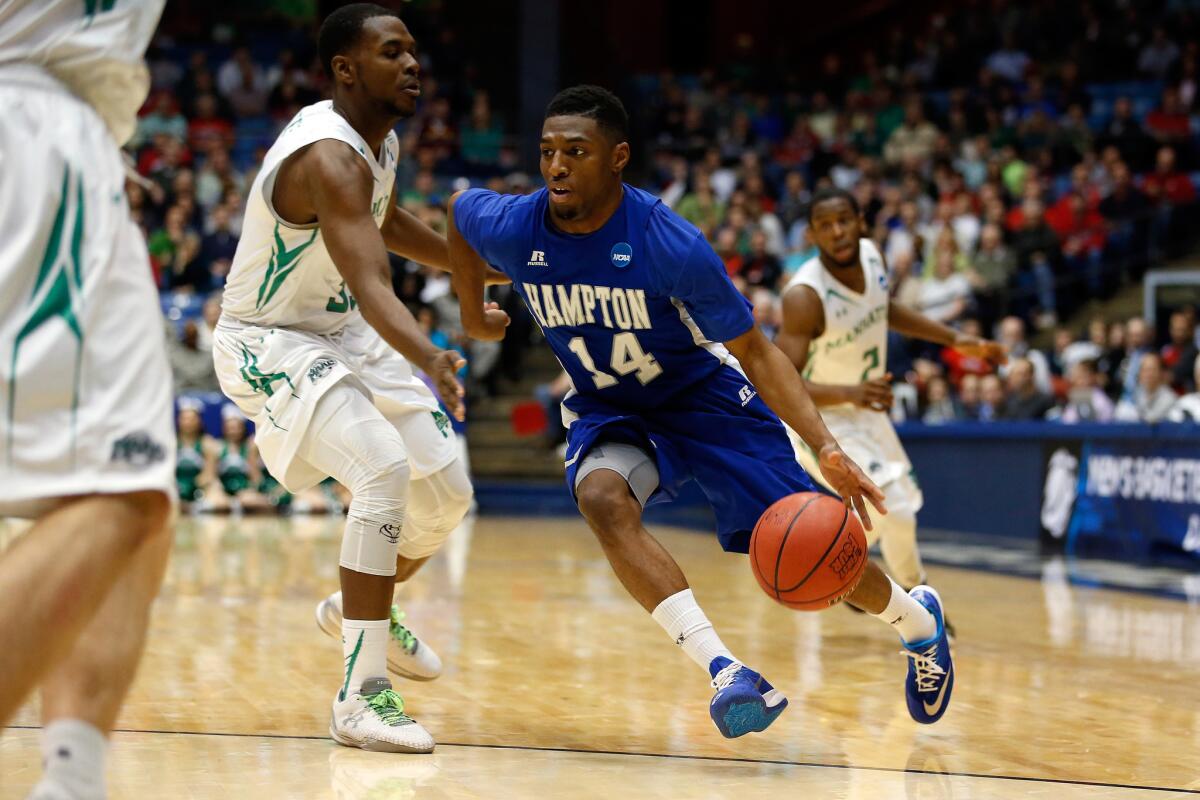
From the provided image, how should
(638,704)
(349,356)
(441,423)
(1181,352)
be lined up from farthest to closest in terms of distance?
(1181,352)
(638,704)
(441,423)
(349,356)

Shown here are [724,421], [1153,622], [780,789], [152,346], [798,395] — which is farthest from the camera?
[1153,622]

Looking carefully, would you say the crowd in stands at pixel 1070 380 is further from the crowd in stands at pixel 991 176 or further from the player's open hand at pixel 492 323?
the player's open hand at pixel 492 323

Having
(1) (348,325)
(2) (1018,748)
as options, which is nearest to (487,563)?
(1) (348,325)

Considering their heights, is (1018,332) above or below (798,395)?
below

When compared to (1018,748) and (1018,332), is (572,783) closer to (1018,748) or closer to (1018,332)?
(1018,748)

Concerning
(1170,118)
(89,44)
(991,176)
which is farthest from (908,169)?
(89,44)

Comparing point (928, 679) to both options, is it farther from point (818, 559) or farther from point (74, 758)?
point (74, 758)

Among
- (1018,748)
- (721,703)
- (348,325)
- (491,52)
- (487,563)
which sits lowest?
(487,563)

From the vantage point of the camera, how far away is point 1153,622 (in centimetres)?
724

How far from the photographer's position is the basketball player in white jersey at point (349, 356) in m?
4.03

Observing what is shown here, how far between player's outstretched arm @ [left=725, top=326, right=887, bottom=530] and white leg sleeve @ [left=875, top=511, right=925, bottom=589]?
7.09ft

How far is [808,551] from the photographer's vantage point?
408 cm

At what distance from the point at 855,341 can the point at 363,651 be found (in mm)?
3075

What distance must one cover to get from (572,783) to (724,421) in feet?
4.12
